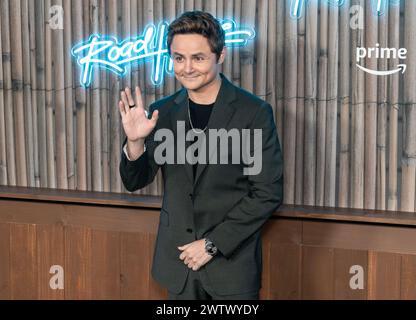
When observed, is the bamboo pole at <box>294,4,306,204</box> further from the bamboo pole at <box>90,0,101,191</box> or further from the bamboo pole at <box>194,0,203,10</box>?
the bamboo pole at <box>90,0,101,191</box>

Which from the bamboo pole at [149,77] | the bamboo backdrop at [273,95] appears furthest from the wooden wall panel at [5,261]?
the bamboo pole at [149,77]

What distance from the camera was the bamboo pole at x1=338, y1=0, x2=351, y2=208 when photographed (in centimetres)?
340

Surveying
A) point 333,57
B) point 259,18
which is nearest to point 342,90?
point 333,57

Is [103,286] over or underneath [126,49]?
underneath

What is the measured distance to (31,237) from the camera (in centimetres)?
396

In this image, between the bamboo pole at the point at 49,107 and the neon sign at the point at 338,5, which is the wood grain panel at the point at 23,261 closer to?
the bamboo pole at the point at 49,107

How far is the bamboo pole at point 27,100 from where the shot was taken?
3.93 m

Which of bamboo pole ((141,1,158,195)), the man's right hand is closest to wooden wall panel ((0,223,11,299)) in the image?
bamboo pole ((141,1,158,195))

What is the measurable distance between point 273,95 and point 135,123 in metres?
0.94

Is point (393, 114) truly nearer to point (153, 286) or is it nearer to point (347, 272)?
point (347, 272)

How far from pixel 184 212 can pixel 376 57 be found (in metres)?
1.18
